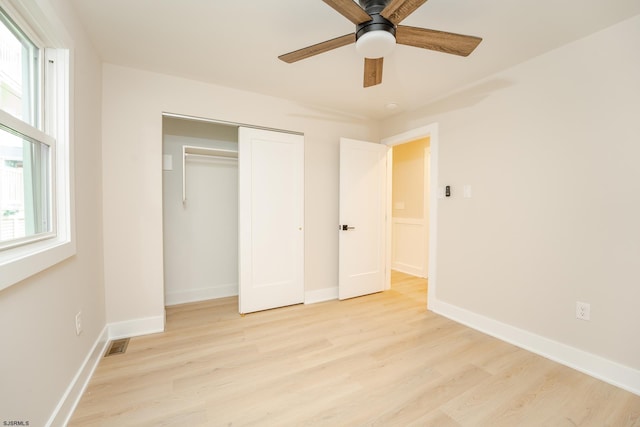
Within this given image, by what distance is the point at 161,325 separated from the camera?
7.97ft

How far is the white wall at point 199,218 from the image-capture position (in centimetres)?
307

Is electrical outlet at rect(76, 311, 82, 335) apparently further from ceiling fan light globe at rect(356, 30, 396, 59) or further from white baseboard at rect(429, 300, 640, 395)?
white baseboard at rect(429, 300, 640, 395)

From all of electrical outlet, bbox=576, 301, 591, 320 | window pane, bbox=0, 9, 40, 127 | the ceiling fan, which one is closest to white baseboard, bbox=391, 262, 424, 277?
electrical outlet, bbox=576, 301, 591, 320

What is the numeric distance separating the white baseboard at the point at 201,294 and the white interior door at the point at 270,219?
73cm

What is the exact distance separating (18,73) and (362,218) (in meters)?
3.07

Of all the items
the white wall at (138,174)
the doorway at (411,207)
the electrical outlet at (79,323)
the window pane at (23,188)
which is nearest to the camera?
the window pane at (23,188)

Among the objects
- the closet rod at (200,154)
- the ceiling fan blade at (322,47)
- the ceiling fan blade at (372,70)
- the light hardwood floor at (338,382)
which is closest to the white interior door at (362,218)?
the light hardwood floor at (338,382)

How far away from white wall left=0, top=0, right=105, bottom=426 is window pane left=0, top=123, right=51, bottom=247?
22cm

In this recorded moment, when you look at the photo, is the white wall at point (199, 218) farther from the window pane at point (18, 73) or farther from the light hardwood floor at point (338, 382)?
the window pane at point (18, 73)

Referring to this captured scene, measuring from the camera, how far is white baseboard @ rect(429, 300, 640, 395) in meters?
1.69

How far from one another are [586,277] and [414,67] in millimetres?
2154

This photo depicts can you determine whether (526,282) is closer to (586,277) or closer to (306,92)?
(586,277)

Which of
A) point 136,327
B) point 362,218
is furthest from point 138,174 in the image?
point 362,218

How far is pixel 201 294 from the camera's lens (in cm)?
325
